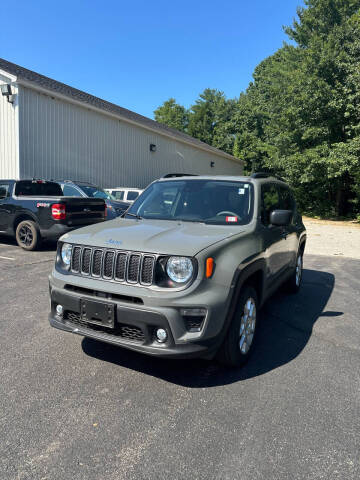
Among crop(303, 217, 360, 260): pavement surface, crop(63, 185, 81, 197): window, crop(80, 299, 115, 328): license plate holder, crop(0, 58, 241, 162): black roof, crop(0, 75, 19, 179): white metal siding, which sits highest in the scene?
crop(0, 58, 241, 162): black roof

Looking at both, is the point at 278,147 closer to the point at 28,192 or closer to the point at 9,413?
the point at 28,192

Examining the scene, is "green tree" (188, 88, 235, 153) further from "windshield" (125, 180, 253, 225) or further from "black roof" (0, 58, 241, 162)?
"windshield" (125, 180, 253, 225)

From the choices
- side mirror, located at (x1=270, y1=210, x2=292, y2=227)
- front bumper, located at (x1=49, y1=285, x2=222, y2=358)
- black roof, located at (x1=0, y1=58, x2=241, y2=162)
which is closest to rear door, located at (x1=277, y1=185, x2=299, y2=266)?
side mirror, located at (x1=270, y1=210, x2=292, y2=227)

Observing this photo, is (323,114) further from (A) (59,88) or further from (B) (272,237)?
(B) (272,237)

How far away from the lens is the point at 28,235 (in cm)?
879

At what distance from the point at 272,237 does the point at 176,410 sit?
7.20 ft

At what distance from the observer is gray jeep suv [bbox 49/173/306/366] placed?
8.97ft

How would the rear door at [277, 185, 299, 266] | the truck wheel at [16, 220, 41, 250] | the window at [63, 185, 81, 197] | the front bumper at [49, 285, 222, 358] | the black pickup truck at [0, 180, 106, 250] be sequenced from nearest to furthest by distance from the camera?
1. the front bumper at [49, 285, 222, 358]
2. the rear door at [277, 185, 299, 266]
3. the black pickup truck at [0, 180, 106, 250]
4. the truck wheel at [16, 220, 41, 250]
5. the window at [63, 185, 81, 197]

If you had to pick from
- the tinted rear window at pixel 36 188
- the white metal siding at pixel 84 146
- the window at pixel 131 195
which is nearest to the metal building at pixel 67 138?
the white metal siding at pixel 84 146

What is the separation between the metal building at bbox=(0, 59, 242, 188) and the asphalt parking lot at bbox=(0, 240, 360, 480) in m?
11.7

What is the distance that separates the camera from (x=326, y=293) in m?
6.07

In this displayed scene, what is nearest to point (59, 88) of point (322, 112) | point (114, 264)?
point (322, 112)

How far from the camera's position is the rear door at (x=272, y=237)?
3934 millimetres

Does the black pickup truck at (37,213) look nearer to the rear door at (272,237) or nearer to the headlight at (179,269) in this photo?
the rear door at (272,237)
